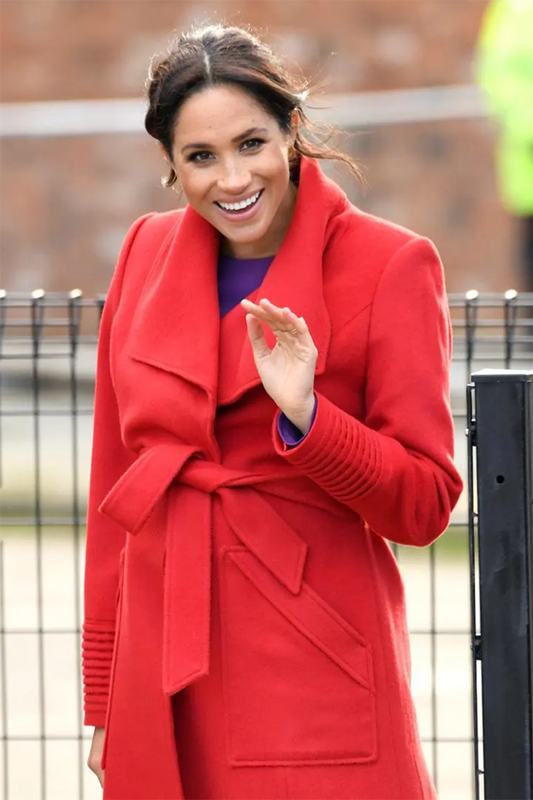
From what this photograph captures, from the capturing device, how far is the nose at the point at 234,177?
87.8 inches

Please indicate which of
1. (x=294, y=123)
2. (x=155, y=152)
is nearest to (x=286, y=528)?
(x=294, y=123)

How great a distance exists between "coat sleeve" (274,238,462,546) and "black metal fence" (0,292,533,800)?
1327 millimetres

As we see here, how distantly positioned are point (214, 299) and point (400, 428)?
40 cm

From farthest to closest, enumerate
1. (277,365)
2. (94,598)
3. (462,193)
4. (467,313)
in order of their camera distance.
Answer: (462,193)
(467,313)
(94,598)
(277,365)

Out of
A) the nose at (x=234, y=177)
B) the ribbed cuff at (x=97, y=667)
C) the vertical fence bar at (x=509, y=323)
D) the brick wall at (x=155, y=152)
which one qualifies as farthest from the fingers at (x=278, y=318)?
the brick wall at (x=155, y=152)

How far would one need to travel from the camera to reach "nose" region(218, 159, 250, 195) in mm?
2230

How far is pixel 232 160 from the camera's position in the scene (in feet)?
7.37

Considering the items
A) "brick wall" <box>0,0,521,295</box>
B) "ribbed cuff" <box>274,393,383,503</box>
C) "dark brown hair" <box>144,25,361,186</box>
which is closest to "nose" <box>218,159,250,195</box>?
"dark brown hair" <box>144,25,361,186</box>

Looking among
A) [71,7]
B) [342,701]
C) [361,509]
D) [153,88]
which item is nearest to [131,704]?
[342,701]

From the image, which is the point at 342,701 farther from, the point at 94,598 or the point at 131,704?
the point at 94,598

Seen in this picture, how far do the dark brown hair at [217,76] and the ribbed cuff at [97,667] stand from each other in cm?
83

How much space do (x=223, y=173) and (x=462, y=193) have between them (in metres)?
16.8

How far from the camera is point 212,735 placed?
2.29 metres

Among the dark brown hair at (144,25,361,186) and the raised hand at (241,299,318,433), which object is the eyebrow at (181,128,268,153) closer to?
the dark brown hair at (144,25,361,186)
